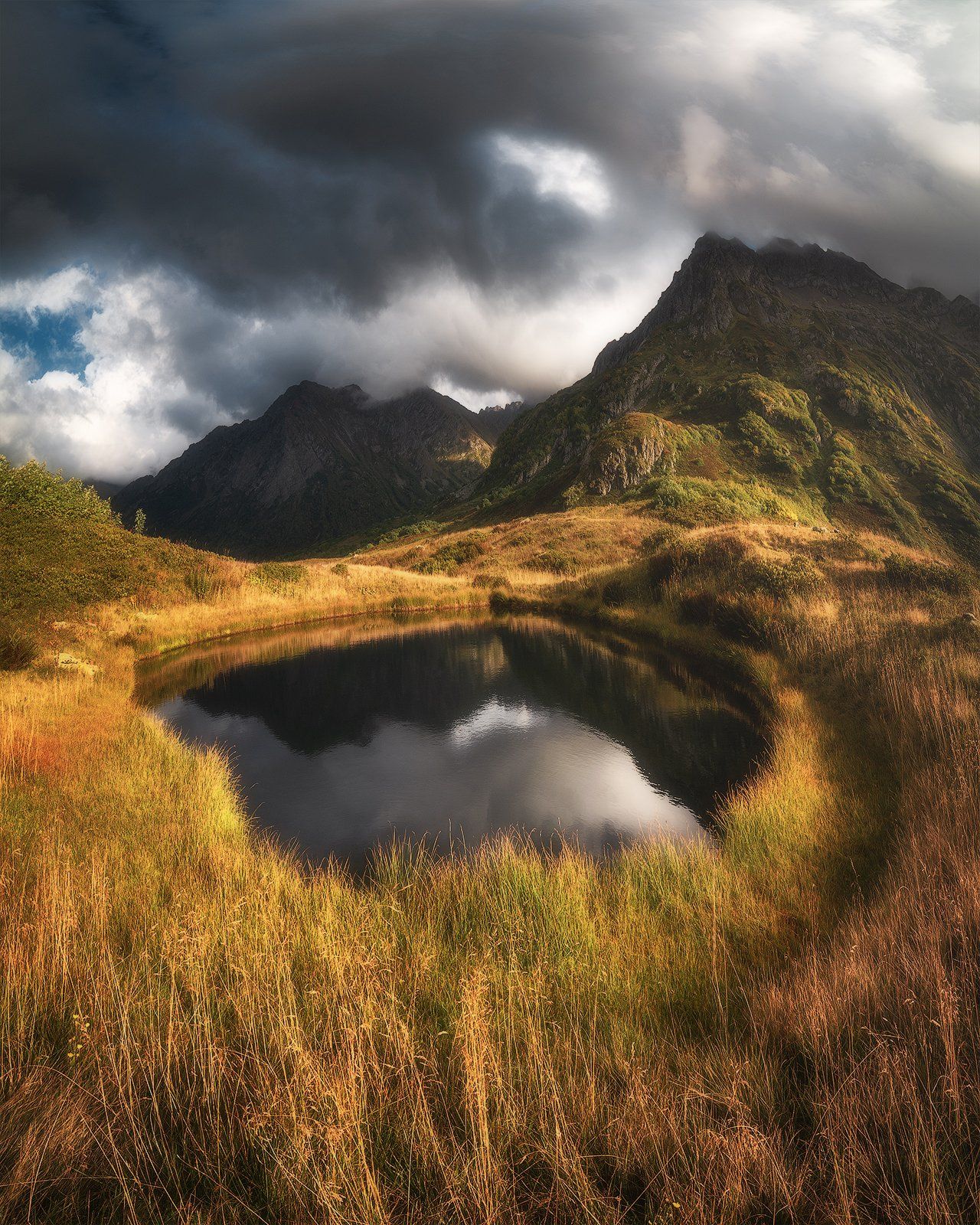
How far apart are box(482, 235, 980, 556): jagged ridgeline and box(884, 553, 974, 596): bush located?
39.1 m

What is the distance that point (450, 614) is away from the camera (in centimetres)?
4091

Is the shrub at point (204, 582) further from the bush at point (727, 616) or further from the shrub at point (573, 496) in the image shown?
the shrub at point (573, 496)

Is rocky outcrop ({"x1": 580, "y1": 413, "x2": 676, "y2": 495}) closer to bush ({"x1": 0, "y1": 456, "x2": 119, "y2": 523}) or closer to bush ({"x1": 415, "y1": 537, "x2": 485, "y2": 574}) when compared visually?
bush ({"x1": 415, "y1": 537, "x2": 485, "y2": 574})

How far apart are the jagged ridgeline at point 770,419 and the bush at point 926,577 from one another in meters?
39.1

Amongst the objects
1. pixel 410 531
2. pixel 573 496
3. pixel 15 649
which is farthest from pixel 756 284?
pixel 15 649

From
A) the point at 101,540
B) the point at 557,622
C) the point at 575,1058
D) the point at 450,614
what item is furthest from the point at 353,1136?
the point at 450,614

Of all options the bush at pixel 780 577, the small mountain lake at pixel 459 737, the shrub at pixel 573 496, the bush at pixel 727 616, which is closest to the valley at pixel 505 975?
the small mountain lake at pixel 459 737

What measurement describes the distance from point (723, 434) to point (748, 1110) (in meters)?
96.7

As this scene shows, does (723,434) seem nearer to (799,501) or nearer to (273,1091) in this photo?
(799,501)

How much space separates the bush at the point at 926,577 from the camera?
70.4 ft

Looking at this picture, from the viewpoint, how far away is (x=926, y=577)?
22.2 metres

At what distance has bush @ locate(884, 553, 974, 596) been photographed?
21.5 m

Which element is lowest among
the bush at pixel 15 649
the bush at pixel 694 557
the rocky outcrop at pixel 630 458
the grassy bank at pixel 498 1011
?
the grassy bank at pixel 498 1011

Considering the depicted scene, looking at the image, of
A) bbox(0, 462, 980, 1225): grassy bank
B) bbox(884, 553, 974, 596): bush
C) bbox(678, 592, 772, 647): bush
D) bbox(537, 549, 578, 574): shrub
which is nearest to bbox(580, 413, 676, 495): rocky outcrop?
bbox(537, 549, 578, 574): shrub
